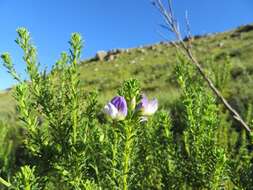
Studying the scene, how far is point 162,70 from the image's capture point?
2534 cm

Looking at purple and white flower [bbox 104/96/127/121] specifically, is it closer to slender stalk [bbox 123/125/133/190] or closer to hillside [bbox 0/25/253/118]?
slender stalk [bbox 123/125/133/190]

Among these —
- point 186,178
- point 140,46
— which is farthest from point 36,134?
point 140,46

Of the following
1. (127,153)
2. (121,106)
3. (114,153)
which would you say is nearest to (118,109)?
(121,106)

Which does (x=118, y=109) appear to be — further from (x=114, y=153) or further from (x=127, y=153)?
(x=114, y=153)

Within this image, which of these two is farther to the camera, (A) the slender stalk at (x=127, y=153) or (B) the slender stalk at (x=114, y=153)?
(B) the slender stalk at (x=114, y=153)

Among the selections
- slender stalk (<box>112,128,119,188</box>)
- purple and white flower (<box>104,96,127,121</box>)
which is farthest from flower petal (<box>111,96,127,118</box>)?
slender stalk (<box>112,128,119,188</box>)

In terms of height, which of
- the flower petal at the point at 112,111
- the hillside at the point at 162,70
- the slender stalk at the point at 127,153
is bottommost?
the slender stalk at the point at 127,153

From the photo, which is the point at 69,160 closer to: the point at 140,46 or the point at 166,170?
the point at 166,170

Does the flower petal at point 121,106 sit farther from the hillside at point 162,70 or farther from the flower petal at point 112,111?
the hillside at point 162,70

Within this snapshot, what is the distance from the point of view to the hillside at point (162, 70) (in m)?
10.8

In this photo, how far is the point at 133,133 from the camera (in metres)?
1.99

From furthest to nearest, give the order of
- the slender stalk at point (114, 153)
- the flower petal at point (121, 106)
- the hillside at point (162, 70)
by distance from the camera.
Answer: the hillside at point (162, 70) < the slender stalk at point (114, 153) < the flower petal at point (121, 106)

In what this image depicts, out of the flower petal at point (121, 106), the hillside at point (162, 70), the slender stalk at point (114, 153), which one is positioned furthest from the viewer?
the hillside at point (162, 70)

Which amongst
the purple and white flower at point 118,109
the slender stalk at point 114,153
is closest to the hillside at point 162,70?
the slender stalk at point 114,153
